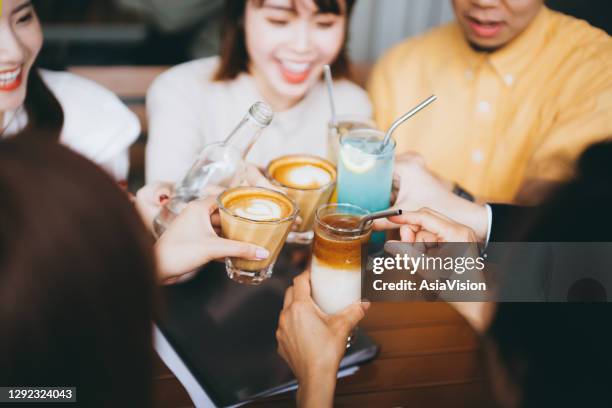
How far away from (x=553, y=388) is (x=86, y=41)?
10.1ft

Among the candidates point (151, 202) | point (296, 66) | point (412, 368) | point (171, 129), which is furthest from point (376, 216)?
point (171, 129)

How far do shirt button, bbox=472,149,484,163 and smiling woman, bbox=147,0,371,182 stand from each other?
0.35 m

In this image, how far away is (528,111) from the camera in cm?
158

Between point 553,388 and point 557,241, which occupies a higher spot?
point 557,241

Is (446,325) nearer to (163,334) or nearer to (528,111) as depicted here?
(163,334)

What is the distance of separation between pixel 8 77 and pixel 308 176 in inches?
26.9

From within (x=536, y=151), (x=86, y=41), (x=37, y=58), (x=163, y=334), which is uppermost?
(x=37, y=58)

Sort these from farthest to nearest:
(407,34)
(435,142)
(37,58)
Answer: (407,34)
(435,142)
(37,58)

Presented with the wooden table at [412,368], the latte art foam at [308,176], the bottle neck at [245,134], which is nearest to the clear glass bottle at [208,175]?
the bottle neck at [245,134]

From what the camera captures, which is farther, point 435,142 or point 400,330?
point 435,142

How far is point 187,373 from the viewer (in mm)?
988

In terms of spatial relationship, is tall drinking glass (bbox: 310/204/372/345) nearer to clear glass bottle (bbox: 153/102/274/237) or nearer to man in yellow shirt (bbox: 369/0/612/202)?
clear glass bottle (bbox: 153/102/274/237)

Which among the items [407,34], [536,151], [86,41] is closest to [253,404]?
[536,151]

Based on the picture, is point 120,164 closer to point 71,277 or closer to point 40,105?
point 40,105
